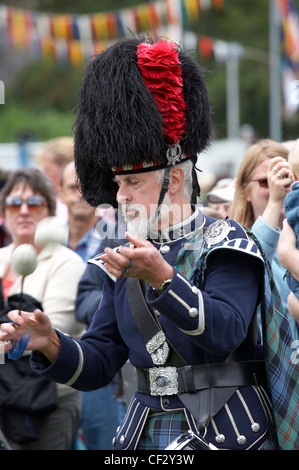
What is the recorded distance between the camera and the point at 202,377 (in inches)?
114

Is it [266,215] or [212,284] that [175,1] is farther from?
[212,284]

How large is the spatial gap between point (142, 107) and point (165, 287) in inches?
31.1

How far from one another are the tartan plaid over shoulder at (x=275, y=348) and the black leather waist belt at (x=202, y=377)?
6cm

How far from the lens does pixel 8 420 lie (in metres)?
4.51

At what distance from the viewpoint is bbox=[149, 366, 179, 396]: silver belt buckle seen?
2949 mm

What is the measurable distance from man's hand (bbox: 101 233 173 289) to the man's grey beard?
1.37ft

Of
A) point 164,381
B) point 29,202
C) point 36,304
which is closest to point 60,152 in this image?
point 29,202

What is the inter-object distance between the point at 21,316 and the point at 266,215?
1.56 metres

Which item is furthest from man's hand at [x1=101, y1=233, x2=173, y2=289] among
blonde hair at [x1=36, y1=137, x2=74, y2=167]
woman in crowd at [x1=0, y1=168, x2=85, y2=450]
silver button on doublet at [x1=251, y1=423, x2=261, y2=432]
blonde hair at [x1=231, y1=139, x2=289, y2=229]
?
blonde hair at [x1=36, y1=137, x2=74, y2=167]

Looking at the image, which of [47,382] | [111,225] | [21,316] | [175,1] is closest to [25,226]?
[111,225]

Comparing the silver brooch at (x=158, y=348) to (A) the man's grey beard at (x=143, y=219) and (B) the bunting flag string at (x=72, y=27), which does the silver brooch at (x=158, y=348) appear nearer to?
(A) the man's grey beard at (x=143, y=219)

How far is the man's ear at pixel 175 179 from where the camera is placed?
313 centimetres

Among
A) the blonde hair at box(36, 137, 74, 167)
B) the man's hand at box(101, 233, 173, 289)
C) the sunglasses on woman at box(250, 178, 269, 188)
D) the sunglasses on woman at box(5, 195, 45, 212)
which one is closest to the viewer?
the man's hand at box(101, 233, 173, 289)

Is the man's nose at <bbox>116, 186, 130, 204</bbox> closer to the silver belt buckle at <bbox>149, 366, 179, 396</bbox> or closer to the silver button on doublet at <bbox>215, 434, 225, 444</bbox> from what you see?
the silver belt buckle at <bbox>149, 366, 179, 396</bbox>
